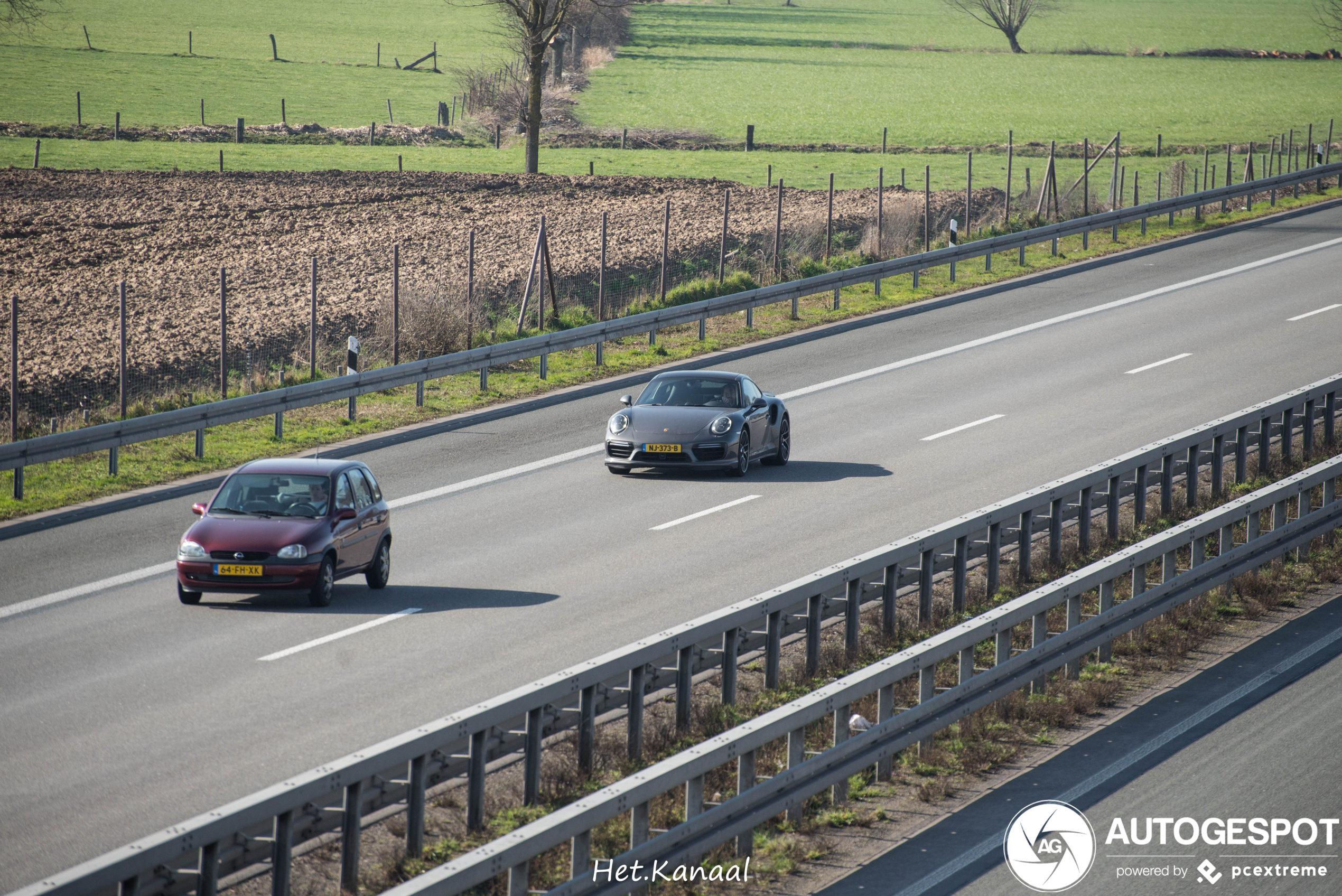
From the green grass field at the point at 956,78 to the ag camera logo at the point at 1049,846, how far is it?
5828 centimetres

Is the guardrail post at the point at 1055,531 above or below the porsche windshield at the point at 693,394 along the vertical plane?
below

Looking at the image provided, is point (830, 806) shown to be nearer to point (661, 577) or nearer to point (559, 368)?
point (661, 577)

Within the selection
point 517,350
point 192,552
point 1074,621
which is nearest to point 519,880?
point 1074,621

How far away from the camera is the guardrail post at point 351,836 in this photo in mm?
7215

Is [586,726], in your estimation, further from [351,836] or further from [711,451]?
[711,451]

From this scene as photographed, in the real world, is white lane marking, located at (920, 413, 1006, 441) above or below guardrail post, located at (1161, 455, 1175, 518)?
below

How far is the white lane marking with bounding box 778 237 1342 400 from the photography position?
2597cm

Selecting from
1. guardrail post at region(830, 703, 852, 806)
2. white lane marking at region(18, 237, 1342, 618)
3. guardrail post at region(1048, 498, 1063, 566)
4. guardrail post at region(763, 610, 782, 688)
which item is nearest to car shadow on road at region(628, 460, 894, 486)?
white lane marking at region(18, 237, 1342, 618)

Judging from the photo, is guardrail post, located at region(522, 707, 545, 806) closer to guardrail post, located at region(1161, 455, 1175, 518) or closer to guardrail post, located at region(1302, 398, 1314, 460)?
guardrail post, located at region(1161, 455, 1175, 518)

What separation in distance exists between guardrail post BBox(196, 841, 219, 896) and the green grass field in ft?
200

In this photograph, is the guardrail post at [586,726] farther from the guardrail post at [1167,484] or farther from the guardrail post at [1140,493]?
the guardrail post at [1167,484]

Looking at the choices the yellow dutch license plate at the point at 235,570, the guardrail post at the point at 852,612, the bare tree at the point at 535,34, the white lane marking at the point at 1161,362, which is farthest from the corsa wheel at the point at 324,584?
the bare tree at the point at 535,34

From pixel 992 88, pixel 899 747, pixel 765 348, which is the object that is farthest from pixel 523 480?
pixel 992 88

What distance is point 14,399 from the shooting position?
20281 millimetres
